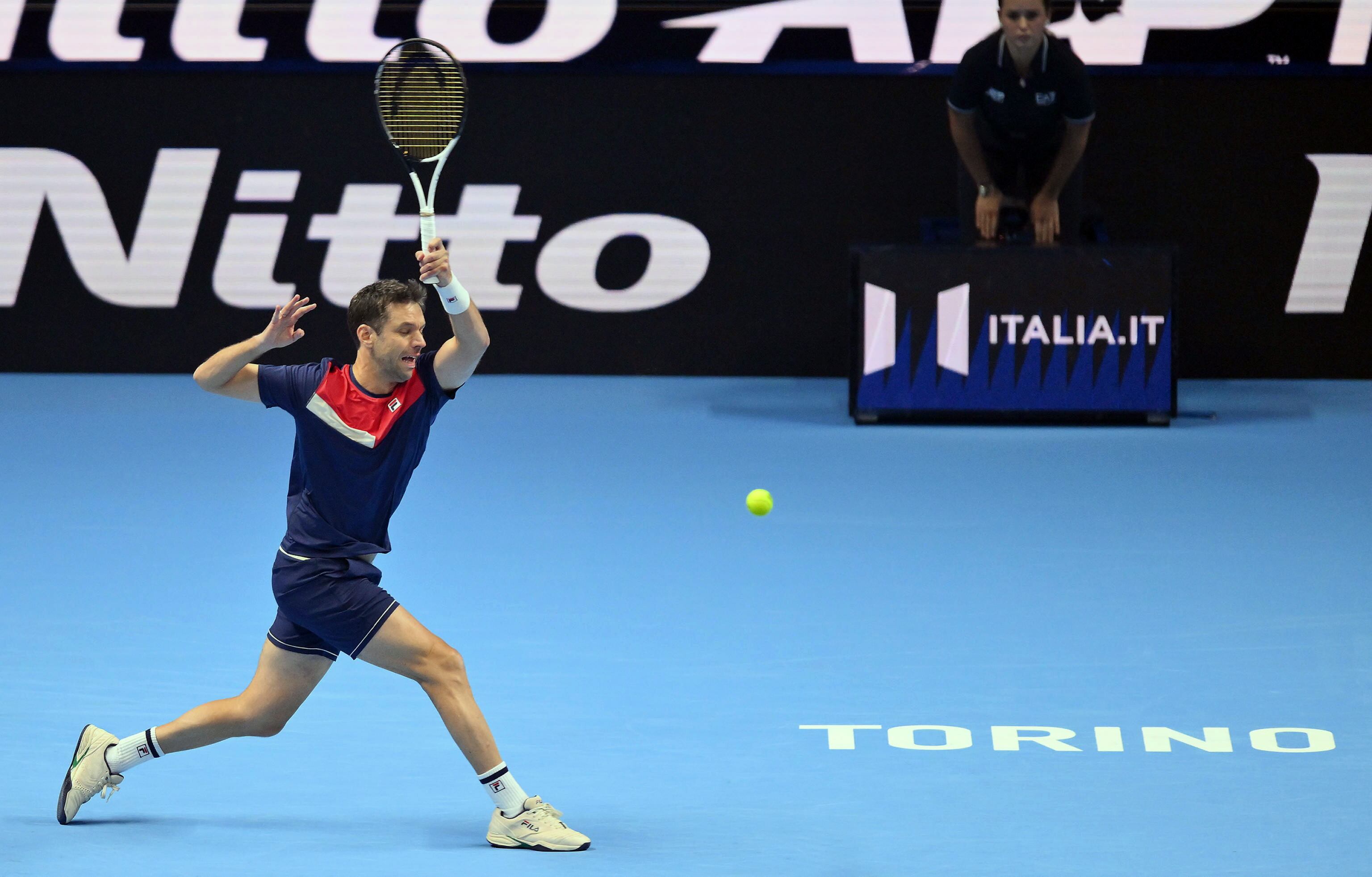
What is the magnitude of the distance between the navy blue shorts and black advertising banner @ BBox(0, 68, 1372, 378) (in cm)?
833

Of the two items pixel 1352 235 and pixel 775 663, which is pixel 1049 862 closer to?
pixel 775 663

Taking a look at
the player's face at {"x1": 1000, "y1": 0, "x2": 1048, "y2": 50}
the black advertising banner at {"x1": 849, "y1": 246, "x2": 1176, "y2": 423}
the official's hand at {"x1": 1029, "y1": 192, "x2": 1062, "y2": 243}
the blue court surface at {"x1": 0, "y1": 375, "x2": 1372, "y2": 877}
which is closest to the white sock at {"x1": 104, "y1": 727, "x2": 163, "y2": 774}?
the blue court surface at {"x1": 0, "y1": 375, "x2": 1372, "y2": 877}

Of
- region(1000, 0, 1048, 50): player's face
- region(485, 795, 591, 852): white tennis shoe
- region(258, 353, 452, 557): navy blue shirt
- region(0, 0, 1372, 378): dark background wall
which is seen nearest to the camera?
region(485, 795, 591, 852): white tennis shoe

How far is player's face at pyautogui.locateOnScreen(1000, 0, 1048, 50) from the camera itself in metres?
10.7

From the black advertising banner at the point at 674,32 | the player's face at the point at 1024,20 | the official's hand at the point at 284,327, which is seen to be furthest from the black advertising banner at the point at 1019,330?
the official's hand at the point at 284,327

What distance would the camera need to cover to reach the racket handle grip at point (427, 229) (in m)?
4.79

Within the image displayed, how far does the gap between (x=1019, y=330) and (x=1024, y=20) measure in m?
1.80

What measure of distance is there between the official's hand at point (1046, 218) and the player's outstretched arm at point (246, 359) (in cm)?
714

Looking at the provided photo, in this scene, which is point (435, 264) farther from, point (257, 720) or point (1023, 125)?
point (1023, 125)

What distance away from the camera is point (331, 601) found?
4871 millimetres

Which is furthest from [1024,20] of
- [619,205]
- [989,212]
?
[619,205]

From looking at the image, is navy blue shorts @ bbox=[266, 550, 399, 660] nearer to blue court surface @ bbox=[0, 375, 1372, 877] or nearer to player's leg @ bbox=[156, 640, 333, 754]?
player's leg @ bbox=[156, 640, 333, 754]

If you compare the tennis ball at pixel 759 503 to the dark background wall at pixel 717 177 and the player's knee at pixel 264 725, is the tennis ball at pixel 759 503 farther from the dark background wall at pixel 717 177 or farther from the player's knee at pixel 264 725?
the dark background wall at pixel 717 177

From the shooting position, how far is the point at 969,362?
37.5 feet
